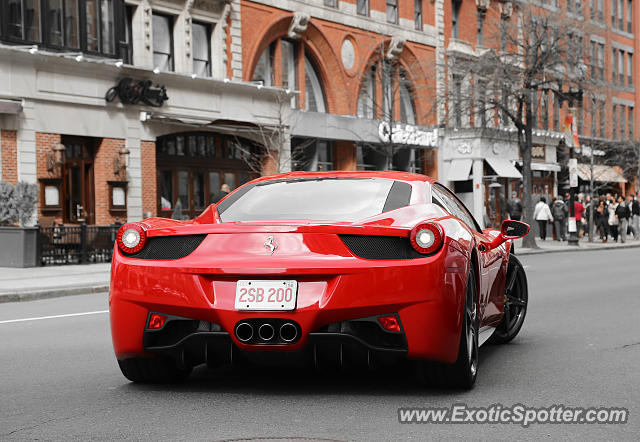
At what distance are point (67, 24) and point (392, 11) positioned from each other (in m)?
16.4

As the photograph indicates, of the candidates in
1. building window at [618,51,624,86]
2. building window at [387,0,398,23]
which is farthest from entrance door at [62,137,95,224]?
building window at [618,51,624,86]

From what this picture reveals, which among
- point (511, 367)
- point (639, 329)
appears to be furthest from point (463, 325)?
point (639, 329)

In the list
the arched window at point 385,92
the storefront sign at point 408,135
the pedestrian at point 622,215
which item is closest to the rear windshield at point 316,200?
the arched window at point 385,92

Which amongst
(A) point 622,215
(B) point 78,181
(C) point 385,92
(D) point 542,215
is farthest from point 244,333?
(D) point 542,215

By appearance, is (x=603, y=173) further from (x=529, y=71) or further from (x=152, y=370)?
(x=152, y=370)

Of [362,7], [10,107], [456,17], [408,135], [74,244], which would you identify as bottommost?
[74,244]

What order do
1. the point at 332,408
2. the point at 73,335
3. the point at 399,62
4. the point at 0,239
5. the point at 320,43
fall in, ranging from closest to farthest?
the point at 332,408, the point at 73,335, the point at 0,239, the point at 320,43, the point at 399,62

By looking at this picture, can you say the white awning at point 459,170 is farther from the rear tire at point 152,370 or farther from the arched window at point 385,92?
the rear tire at point 152,370

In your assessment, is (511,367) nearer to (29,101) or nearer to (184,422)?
(184,422)

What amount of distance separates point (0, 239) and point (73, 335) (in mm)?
11760

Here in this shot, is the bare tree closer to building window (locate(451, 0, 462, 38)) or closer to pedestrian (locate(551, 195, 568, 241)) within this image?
pedestrian (locate(551, 195, 568, 241))

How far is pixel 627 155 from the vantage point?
54.7 meters

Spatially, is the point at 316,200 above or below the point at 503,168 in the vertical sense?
below

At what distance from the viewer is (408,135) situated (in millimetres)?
37625
